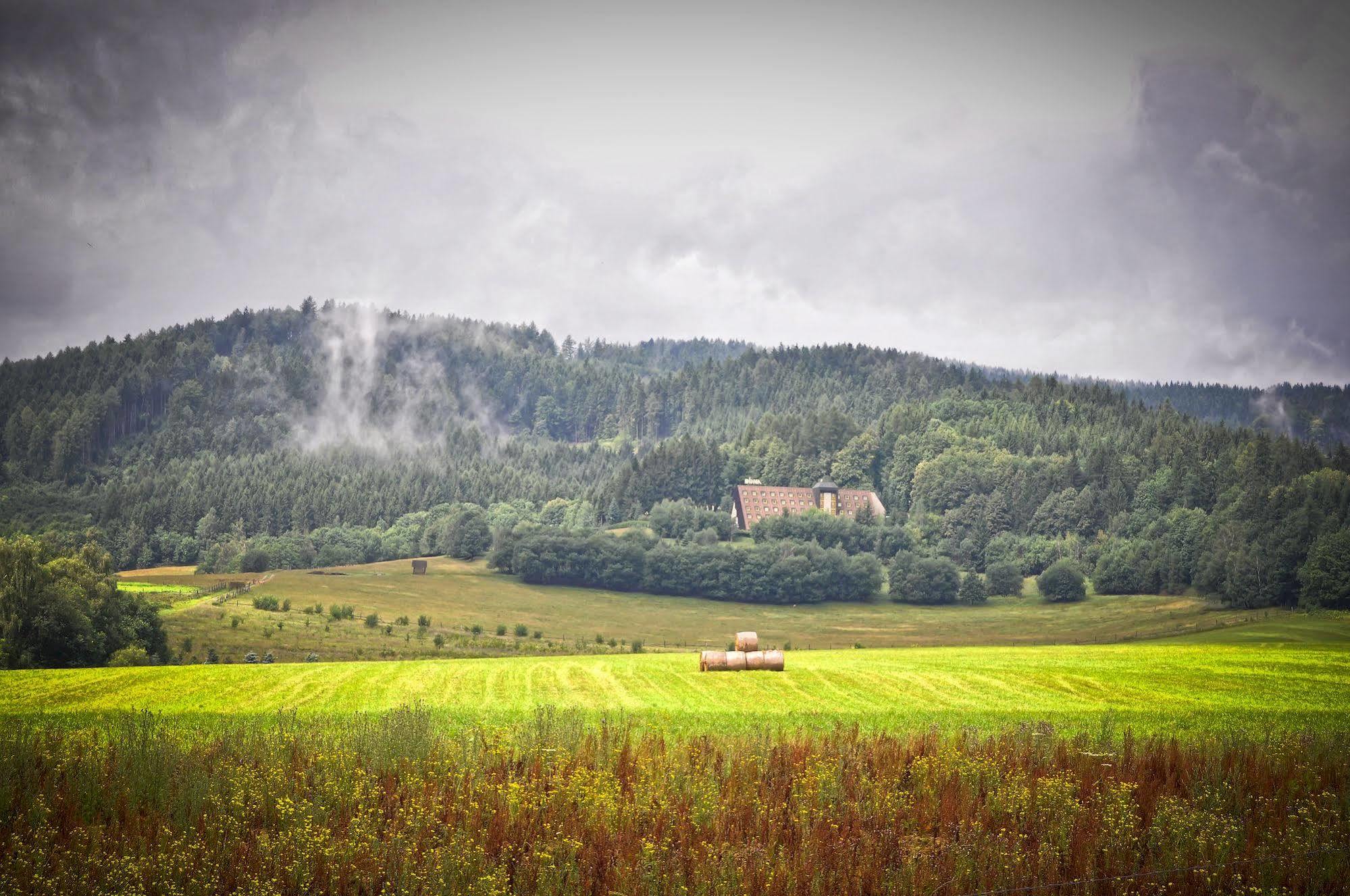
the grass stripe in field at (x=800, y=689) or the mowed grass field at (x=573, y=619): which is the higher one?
the grass stripe in field at (x=800, y=689)

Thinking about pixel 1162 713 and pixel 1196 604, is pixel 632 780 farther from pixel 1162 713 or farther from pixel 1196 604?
pixel 1196 604

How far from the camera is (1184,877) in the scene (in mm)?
16172

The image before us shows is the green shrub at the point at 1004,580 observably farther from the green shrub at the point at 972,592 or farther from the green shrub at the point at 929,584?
the green shrub at the point at 929,584

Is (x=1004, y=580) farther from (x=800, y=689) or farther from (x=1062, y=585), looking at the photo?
(x=800, y=689)

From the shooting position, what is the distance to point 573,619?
422 ft

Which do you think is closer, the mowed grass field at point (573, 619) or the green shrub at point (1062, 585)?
the mowed grass field at point (573, 619)

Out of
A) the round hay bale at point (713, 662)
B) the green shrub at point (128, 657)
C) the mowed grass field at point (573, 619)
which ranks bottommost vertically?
the mowed grass field at point (573, 619)

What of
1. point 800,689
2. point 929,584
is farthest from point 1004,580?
point 800,689

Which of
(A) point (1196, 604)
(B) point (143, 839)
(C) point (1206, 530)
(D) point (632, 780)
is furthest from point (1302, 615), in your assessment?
(B) point (143, 839)

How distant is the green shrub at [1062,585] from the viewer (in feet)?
484

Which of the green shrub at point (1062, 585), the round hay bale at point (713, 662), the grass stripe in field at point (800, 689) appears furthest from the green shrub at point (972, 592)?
the round hay bale at point (713, 662)

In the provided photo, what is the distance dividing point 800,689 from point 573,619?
87.6m

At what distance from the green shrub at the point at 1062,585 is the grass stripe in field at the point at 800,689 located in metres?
92.9

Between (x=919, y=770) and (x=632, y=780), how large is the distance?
17.8 ft
